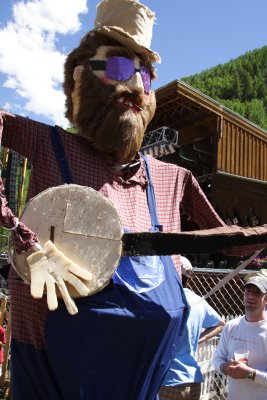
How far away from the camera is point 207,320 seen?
3639mm

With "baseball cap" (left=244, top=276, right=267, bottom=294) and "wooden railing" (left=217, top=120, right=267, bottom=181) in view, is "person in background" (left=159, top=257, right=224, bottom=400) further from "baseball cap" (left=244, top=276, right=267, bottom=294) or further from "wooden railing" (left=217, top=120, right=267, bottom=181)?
"wooden railing" (left=217, top=120, right=267, bottom=181)

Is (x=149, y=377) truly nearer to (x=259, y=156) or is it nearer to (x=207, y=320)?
(x=207, y=320)

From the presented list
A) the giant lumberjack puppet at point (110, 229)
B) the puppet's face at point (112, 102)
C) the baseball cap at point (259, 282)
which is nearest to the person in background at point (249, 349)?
the baseball cap at point (259, 282)

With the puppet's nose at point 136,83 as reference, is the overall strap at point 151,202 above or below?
below

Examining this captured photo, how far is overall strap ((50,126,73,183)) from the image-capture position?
1.60 m

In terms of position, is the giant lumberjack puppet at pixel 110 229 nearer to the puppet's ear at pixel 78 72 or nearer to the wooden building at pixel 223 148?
the puppet's ear at pixel 78 72

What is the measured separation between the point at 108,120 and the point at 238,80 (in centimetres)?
7528

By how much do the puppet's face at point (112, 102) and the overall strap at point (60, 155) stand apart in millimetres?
118

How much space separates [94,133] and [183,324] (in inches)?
28.4

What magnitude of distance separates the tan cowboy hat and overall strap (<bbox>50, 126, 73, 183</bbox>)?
0.45 m

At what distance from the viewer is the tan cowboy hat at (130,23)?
6.02 ft

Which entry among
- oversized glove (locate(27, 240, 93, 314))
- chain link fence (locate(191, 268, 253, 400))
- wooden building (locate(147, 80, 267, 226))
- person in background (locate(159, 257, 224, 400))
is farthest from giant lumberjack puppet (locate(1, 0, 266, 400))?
wooden building (locate(147, 80, 267, 226))

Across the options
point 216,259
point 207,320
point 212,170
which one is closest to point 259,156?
point 212,170

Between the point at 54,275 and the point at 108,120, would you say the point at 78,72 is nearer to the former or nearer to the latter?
the point at 108,120
